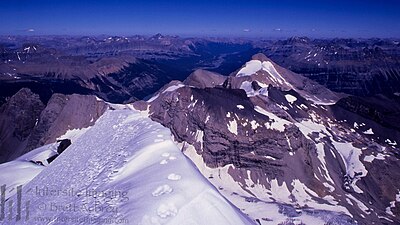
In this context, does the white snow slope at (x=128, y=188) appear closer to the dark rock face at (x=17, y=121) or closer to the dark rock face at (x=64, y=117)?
the dark rock face at (x=64, y=117)

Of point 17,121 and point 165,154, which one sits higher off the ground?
point 165,154

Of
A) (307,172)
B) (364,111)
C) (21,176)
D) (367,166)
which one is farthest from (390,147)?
(21,176)

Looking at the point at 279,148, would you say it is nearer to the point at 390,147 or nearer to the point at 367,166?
the point at 367,166

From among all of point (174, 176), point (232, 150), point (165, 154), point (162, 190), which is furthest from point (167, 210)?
point (232, 150)

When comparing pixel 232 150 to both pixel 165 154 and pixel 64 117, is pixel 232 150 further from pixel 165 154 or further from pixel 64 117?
pixel 165 154

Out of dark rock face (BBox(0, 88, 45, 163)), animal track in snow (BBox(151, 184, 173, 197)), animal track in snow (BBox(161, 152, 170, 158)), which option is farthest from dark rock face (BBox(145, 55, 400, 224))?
animal track in snow (BBox(151, 184, 173, 197))

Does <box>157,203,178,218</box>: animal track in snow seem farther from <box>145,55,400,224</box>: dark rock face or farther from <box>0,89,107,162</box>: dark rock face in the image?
<box>0,89,107,162</box>: dark rock face
